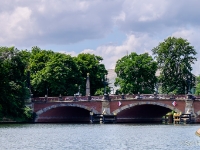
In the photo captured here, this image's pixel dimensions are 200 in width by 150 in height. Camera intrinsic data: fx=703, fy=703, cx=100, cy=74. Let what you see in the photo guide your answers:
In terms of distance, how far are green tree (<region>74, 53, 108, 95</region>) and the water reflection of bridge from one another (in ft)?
28.2

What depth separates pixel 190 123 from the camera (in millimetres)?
87000

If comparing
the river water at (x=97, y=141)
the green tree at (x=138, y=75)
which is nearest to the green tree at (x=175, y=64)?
the green tree at (x=138, y=75)

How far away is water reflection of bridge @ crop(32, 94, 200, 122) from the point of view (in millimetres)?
87938

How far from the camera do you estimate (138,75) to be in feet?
349

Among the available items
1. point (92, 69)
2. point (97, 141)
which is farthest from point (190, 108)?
point (97, 141)

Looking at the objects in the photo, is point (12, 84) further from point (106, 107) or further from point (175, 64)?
point (175, 64)

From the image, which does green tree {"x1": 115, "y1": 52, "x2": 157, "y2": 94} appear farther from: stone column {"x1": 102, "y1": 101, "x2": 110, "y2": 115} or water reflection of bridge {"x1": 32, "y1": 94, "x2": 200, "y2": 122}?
stone column {"x1": 102, "y1": 101, "x2": 110, "y2": 115}

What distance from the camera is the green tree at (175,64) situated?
10650 centimetres

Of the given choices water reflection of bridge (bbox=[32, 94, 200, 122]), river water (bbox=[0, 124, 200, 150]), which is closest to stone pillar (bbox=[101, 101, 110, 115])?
water reflection of bridge (bbox=[32, 94, 200, 122])

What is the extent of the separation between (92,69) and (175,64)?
1283cm

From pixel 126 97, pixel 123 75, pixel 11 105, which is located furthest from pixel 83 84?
pixel 11 105

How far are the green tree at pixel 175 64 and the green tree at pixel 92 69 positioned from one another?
9319mm

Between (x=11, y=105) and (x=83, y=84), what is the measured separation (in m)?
21.3

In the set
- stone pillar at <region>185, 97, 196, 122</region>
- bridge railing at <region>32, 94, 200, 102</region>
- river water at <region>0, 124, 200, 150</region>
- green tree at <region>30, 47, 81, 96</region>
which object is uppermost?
green tree at <region>30, 47, 81, 96</region>
